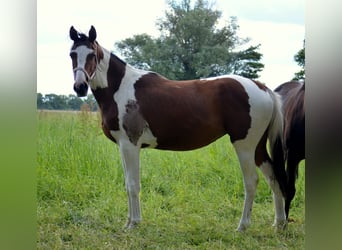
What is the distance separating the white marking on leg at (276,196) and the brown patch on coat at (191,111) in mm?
143

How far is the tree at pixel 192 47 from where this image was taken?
4.48 feet

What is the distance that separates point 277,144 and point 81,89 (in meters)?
0.71

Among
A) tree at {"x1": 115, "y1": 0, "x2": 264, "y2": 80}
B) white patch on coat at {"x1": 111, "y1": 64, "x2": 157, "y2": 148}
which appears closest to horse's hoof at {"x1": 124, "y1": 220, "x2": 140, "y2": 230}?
white patch on coat at {"x1": 111, "y1": 64, "x2": 157, "y2": 148}

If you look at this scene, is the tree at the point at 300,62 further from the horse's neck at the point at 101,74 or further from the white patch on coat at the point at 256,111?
the horse's neck at the point at 101,74

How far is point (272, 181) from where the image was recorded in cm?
144

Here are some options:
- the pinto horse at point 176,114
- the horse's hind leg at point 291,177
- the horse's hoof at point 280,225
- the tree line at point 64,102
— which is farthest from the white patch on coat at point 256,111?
the tree line at point 64,102

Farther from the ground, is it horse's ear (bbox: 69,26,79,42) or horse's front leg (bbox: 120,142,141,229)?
horse's ear (bbox: 69,26,79,42)

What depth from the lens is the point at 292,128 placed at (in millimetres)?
1361

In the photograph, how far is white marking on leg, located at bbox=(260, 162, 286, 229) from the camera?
1392 millimetres

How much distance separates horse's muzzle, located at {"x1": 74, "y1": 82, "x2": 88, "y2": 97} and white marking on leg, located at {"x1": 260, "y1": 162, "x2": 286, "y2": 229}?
68 cm

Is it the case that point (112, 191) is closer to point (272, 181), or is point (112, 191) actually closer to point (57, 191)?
point (57, 191)

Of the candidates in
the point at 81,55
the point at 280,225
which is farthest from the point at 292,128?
the point at 81,55

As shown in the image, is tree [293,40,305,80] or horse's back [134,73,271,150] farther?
horse's back [134,73,271,150]

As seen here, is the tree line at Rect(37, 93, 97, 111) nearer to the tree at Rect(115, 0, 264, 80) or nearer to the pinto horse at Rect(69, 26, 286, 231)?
the pinto horse at Rect(69, 26, 286, 231)
